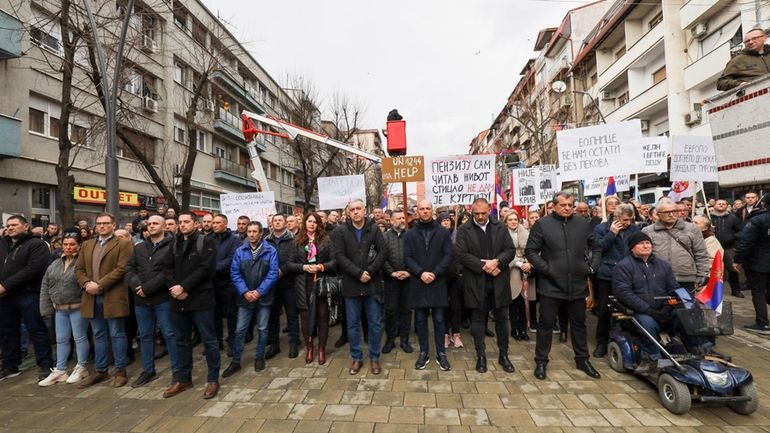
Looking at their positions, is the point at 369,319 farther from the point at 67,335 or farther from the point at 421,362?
the point at 67,335

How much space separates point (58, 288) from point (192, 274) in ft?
6.39

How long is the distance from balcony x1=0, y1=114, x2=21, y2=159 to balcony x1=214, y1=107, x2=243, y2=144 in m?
14.8

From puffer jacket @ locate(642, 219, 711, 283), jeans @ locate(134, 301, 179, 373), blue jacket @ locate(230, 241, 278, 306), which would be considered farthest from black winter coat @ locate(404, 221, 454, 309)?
jeans @ locate(134, 301, 179, 373)

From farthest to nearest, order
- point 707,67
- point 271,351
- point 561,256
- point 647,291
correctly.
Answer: point 707,67 < point 271,351 < point 561,256 < point 647,291

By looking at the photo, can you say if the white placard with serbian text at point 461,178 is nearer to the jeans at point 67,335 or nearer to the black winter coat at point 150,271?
the black winter coat at point 150,271

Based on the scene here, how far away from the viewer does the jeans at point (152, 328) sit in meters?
4.51

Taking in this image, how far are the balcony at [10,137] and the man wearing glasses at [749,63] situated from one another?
18.5 metres

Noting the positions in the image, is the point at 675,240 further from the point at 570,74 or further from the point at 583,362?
the point at 570,74

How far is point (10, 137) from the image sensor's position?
516 inches

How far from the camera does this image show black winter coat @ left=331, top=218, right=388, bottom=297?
490 cm

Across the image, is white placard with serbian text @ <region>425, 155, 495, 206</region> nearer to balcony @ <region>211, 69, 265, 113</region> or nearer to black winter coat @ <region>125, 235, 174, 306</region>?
black winter coat @ <region>125, 235, 174, 306</region>

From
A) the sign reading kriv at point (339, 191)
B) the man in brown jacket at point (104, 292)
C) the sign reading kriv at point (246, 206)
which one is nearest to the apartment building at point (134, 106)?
the sign reading kriv at point (246, 206)

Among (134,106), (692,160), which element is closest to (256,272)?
(692,160)

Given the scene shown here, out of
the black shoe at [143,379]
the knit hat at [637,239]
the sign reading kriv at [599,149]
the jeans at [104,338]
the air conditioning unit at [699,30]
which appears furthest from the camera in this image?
the air conditioning unit at [699,30]
